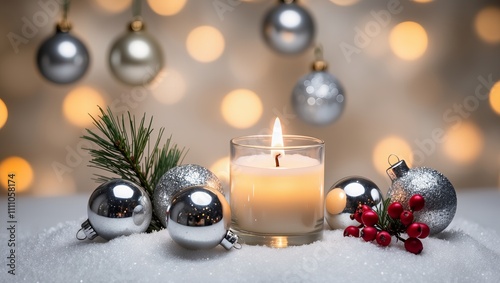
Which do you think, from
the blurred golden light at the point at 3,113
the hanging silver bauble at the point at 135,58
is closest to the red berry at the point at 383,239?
the hanging silver bauble at the point at 135,58

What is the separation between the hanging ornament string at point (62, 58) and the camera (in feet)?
4.90

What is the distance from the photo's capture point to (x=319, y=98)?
60.9 inches

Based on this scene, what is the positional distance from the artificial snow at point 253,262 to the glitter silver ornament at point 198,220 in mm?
23

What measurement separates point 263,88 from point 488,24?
66 centimetres

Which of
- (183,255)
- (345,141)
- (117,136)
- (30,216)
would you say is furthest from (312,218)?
(345,141)

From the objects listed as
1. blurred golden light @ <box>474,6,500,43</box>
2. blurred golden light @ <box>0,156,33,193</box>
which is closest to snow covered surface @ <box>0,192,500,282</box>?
blurred golden light @ <box>0,156,33,193</box>

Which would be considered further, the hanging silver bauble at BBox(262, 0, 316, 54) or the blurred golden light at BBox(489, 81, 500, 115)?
the blurred golden light at BBox(489, 81, 500, 115)

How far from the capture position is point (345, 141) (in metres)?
1.87

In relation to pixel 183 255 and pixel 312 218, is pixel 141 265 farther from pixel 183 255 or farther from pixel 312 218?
pixel 312 218

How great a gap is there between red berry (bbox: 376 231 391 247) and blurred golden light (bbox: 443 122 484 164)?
1065 millimetres

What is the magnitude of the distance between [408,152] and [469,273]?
1.02 m

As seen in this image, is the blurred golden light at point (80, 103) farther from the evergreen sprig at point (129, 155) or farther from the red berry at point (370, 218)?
the red berry at point (370, 218)

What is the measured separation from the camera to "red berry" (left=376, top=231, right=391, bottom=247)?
89 centimetres

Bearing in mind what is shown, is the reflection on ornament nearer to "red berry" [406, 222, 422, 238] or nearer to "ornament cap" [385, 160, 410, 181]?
"ornament cap" [385, 160, 410, 181]
